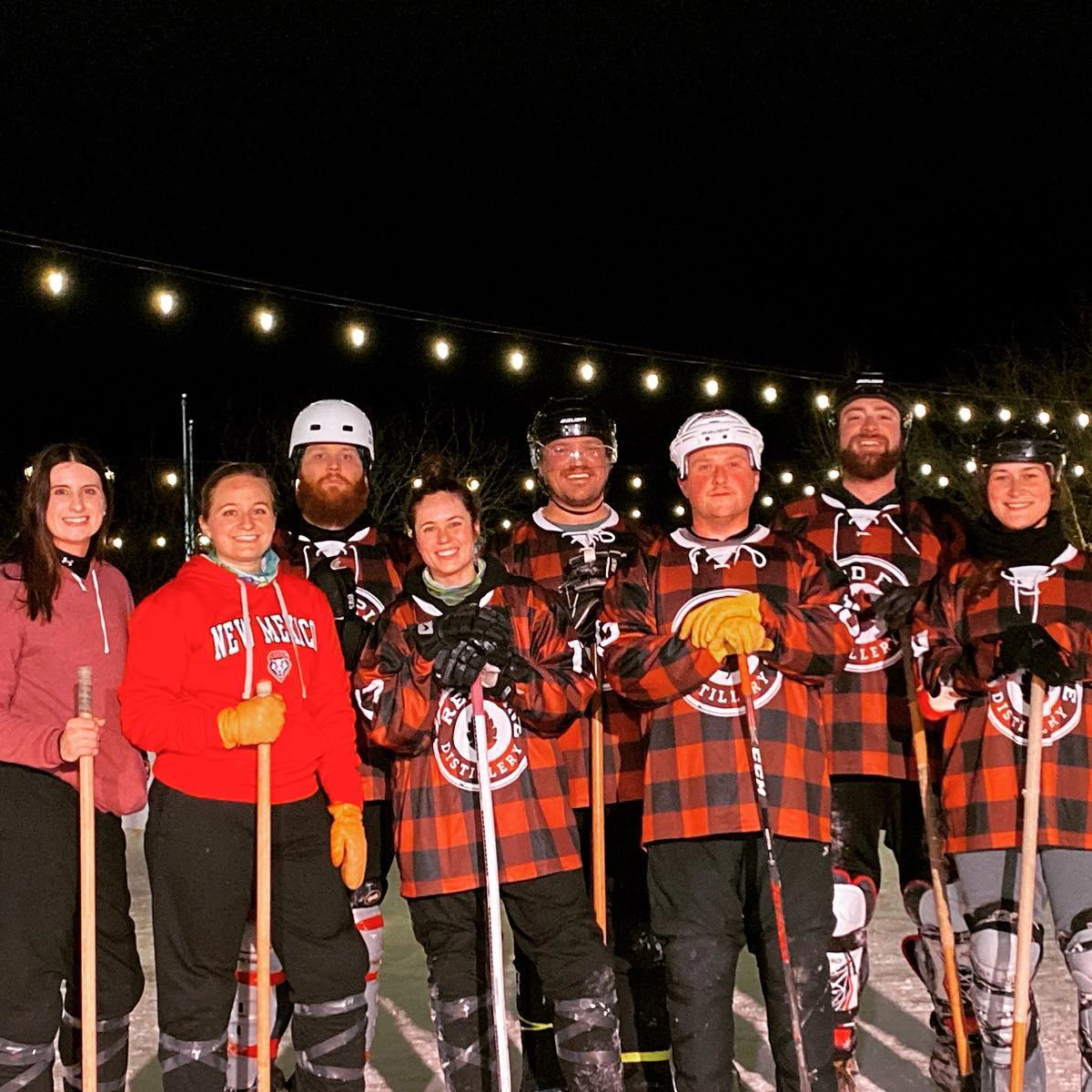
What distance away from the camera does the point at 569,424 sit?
4051mm

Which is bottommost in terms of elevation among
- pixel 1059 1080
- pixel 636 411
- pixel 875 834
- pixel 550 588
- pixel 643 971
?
pixel 1059 1080

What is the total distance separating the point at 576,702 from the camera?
3.38 metres

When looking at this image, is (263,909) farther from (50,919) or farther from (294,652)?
(294,652)

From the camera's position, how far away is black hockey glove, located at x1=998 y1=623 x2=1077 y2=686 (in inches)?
122

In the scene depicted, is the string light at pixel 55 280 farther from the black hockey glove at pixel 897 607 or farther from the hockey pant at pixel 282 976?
the black hockey glove at pixel 897 607

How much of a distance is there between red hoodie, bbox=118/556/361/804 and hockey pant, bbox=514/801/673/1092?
35.5 inches

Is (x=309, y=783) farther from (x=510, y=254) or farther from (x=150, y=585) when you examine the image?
(x=150, y=585)

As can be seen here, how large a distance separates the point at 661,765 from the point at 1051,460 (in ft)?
4.36

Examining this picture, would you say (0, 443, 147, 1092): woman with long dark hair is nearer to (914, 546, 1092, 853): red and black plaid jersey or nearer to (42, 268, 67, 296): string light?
(914, 546, 1092, 853): red and black plaid jersey

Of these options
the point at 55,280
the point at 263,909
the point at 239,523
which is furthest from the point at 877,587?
the point at 55,280

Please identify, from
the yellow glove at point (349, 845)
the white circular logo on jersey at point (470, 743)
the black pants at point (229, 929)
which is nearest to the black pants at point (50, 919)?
the black pants at point (229, 929)

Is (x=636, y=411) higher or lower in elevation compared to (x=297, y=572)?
higher

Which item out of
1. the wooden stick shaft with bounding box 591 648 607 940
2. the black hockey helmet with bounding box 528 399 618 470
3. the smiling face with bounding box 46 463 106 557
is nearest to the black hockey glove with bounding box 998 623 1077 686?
the wooden stick shaft with bounding box 591 648 607 940

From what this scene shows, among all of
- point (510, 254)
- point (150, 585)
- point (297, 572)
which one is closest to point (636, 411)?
point (510, 254)
